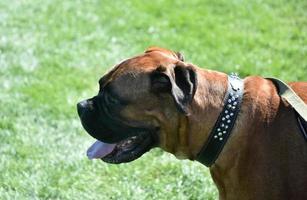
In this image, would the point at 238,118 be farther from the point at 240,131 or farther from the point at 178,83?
Answer: the point at 178,83

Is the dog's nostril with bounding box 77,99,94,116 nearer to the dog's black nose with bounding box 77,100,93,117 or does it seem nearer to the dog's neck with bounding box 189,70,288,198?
the dog's black nose with bounding box 77,100,93,117

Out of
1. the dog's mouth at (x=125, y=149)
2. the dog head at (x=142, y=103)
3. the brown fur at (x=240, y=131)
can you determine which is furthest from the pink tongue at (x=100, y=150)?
the brown fur at (x=240, y=131)

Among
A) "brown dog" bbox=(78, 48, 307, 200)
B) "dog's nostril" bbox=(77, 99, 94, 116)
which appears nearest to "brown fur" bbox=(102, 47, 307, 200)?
"brown dog" bbox=(78, 48, 307, 200)

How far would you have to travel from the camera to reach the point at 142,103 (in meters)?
4.12

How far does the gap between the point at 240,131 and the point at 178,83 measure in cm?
46

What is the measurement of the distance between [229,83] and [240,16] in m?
5.06

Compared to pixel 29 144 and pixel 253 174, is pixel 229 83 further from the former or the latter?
pixel 29 144

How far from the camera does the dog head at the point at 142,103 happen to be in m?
4.01

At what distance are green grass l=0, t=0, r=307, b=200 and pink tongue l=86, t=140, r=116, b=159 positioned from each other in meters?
0.98

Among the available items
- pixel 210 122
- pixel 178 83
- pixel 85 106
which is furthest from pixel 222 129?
pixel 85 106

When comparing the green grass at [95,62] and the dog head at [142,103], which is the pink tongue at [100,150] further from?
the green grass at [95,62]

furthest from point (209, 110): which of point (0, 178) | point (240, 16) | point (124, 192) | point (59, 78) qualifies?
point (240, 16)

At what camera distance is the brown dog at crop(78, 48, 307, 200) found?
4.05 m

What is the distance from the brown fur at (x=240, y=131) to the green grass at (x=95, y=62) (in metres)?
1.45
